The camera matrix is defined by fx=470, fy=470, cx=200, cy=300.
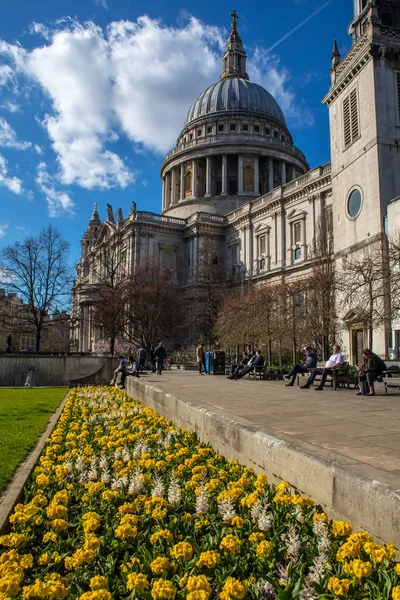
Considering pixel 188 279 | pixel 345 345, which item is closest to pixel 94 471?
pixel 345 345

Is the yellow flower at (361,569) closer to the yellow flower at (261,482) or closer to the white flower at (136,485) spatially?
the yellow flower at (261,482)

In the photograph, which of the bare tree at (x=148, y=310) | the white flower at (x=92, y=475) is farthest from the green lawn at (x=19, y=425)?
the bare tree at (x=148, y=310)

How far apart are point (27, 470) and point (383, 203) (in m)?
26.1

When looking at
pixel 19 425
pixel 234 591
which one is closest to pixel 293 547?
pixel 234 591

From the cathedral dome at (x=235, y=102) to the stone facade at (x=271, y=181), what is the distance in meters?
0.23

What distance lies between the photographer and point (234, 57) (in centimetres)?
8731

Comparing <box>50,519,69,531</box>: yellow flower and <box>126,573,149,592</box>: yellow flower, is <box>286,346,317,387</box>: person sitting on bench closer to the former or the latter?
<box>50,519,69,531</box>: yellow flower

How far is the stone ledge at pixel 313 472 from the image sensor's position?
343 centimetres

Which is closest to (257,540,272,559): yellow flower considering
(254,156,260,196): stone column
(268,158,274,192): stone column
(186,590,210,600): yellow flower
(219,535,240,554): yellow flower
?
(219,535,240,554): yellow flower

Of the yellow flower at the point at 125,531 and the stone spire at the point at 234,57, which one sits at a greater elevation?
the stone spire at the point at 234,57

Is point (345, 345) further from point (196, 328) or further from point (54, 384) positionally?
point (196, 328)

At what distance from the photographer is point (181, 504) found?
4.70 metres

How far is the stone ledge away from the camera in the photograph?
3.43 metres

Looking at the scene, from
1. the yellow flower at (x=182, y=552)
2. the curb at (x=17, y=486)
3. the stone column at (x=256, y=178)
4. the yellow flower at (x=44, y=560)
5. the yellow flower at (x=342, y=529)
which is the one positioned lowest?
the yellow flower at (x=44, y=560)
